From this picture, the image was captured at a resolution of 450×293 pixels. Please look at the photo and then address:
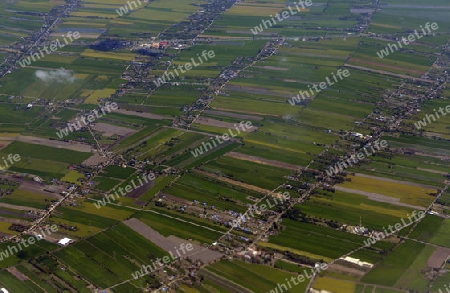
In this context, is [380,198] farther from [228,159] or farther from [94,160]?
[94,160]

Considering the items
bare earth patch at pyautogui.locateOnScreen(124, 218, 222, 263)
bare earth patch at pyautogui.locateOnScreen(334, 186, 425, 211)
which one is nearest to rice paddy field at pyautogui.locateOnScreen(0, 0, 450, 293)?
bare earth patch at pyautogui.locateOnScreen(334, 186, 425, 211)

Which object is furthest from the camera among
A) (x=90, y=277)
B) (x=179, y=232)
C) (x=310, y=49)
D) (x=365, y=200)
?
(x=310, y=49)

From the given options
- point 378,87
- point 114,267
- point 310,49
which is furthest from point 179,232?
point 310,49

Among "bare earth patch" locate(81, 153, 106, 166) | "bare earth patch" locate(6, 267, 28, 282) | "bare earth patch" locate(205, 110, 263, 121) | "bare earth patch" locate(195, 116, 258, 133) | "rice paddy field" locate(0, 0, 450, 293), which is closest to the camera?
"bare earth patch" locate(6, 267, 28, 282)

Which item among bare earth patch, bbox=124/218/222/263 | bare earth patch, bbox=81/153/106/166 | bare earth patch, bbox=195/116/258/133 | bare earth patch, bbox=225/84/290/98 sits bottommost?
bare earth patch, bbox=124/218/222/263

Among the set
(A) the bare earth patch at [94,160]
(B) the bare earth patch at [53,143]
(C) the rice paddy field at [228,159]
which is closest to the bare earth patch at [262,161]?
(C) the rice paddy field at [228,159]

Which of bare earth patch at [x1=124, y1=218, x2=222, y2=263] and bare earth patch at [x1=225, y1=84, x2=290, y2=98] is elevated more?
bare earth patch at [x1=225, y1=84, x2=290, y2=98]

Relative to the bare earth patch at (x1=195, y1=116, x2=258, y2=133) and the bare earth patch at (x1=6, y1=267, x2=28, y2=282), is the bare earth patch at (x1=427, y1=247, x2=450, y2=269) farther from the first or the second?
the bare earth patch at (x1=6, y1=267, x2=28, y2=282)

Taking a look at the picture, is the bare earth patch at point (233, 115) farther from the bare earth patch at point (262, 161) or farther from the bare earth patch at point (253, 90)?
the bare earth patch at point (262, 161)

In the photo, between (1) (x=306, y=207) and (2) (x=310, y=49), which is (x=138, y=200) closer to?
(1) (x=306, y=207)

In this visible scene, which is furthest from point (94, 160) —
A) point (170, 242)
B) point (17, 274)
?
point (17, 274)

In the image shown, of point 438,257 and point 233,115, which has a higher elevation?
point 233,115
